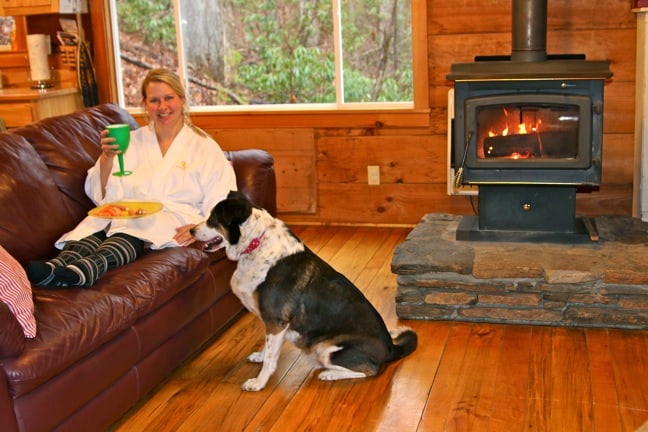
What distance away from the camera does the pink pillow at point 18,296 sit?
94.3 inches

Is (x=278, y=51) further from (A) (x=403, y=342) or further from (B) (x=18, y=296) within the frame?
(B) (x=18, y=296)

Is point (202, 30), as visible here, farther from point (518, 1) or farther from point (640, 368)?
point (640, 368)

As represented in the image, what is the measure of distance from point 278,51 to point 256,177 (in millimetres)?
1736

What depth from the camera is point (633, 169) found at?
15.4 feet

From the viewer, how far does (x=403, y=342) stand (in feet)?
10.8

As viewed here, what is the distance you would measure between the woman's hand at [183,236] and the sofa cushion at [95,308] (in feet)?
0.23

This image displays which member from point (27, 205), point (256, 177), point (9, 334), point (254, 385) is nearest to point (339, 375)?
point (254, 385)

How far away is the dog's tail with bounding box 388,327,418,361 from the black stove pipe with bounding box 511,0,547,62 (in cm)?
146

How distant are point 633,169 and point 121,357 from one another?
318cm

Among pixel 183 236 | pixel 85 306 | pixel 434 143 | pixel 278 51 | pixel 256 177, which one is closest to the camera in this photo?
pixel 85 306

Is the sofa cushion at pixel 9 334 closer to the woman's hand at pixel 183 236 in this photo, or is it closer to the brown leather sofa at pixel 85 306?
the brown leather sofa at pixel 85 306

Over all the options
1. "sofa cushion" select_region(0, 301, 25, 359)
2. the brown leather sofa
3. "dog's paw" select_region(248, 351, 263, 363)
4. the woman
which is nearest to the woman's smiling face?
the woman

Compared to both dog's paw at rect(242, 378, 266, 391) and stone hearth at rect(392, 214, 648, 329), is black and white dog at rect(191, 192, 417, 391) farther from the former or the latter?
stone hearth at rect(392, 214, 648, 329)

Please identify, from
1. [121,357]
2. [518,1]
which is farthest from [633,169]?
[121,357]
